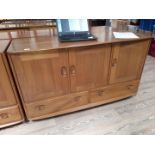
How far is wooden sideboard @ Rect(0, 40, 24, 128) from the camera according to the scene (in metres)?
1.09

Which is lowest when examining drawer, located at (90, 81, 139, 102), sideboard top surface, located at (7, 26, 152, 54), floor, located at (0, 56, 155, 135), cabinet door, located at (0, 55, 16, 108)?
floor, located at (0, 56, 155, 135)

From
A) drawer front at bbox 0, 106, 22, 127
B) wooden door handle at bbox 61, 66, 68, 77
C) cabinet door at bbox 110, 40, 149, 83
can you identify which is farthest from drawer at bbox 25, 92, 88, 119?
cabinet door at bbox 110, 40, 149, 83

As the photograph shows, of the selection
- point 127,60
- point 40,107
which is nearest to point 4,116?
point 40,107

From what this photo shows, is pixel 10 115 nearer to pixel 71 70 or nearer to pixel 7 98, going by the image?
pixel 7 98

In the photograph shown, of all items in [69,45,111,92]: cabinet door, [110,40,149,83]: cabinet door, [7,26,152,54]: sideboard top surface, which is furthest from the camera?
[110,40,149,83]: cabinet door

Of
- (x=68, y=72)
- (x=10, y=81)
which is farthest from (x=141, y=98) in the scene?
(x=10, y=81)

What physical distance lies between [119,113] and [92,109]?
320 mm

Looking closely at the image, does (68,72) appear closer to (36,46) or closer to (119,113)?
(36,46)

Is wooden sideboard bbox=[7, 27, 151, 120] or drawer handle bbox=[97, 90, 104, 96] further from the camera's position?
drawer handle bbox=[97, 90, 104, 96]

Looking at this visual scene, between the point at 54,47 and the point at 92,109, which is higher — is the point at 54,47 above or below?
above

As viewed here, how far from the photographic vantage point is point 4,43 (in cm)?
118

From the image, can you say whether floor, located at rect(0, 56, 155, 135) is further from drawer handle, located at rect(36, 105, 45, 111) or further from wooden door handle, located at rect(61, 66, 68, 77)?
wooden door handle, located at rect(61, 66, 68, 77)
